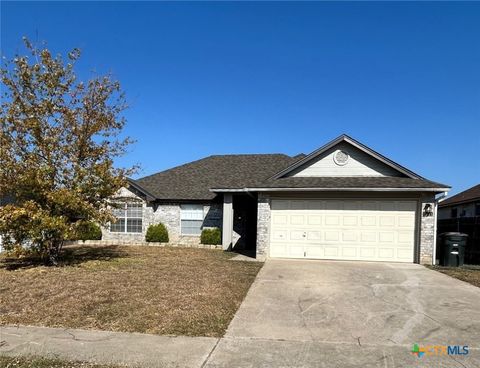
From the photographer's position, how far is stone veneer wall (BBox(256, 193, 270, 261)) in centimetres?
1486

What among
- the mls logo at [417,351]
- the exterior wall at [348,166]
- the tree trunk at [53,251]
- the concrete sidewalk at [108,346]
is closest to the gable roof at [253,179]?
the exterior wall at [348,166]

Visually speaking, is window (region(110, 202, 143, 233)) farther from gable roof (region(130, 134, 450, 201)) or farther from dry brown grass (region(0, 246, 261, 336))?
dry brown grass (region(0, 246, 261, 336))

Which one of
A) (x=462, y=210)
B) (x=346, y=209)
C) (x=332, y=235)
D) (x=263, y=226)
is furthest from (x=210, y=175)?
(x=462, y=210)

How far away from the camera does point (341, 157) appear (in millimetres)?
15656

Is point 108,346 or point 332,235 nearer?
point 108,346

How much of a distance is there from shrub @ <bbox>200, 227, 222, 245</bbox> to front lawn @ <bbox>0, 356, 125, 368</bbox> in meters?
14.2

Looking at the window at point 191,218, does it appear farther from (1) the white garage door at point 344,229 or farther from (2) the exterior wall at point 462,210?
(2) the exterior wall at point 462,210

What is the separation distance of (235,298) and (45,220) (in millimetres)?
6027

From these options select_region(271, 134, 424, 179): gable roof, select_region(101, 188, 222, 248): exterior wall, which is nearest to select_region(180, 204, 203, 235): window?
select_region(101, 188, 222, 248): exterior wall

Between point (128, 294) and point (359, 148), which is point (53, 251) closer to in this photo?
point (128, 294)

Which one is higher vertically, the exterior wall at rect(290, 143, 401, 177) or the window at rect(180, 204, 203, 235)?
the exterior wall at rect(290, 143, 401, 177)

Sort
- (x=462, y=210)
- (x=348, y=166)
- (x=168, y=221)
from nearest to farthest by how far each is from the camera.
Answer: (x=348, y=166) < (x=168, y=221) < (x=462, y=210)

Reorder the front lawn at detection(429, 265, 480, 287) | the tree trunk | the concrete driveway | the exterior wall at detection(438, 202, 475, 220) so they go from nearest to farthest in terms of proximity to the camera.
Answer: the concrete driveway < the front lawn at detection(429, 265, 480, 287) < the tree trunk < the exterior wall at detection(438, 202, 475, 220)

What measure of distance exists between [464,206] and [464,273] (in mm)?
13205
